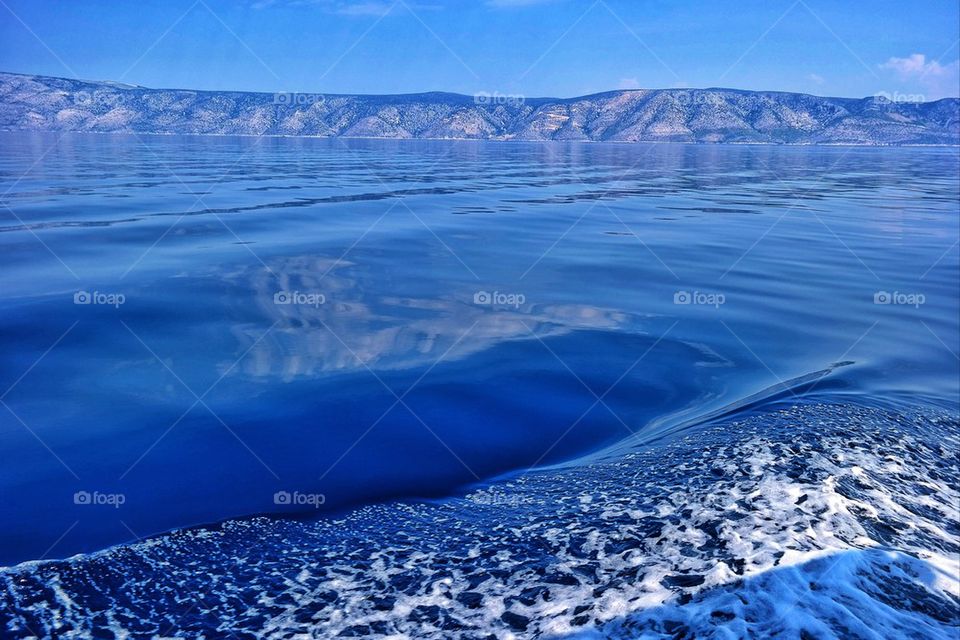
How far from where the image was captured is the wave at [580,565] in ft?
10.3

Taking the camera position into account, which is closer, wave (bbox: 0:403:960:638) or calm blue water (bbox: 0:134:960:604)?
wave (bbox: 0:403:960:638)

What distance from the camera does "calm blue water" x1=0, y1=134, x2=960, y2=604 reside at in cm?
501

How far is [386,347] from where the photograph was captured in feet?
25.8

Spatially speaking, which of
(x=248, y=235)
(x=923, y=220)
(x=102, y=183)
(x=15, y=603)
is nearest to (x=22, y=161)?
(x=102, y=183)

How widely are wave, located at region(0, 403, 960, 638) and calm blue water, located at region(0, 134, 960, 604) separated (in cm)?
47

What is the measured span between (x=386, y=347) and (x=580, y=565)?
473cm

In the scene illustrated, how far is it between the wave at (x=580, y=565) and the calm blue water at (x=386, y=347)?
0.47m

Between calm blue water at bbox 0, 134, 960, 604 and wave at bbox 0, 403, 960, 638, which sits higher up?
calm blue water at bbox 0, 134, 960, 604

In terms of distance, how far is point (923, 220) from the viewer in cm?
1878

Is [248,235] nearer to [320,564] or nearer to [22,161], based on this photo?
[320,564]

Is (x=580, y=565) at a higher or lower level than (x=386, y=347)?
lower

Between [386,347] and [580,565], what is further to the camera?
[386,347]

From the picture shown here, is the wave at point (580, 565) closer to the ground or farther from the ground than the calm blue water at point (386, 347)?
closer to the ground

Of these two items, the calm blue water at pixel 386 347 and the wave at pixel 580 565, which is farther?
the calm blue water at pixel 386 347
